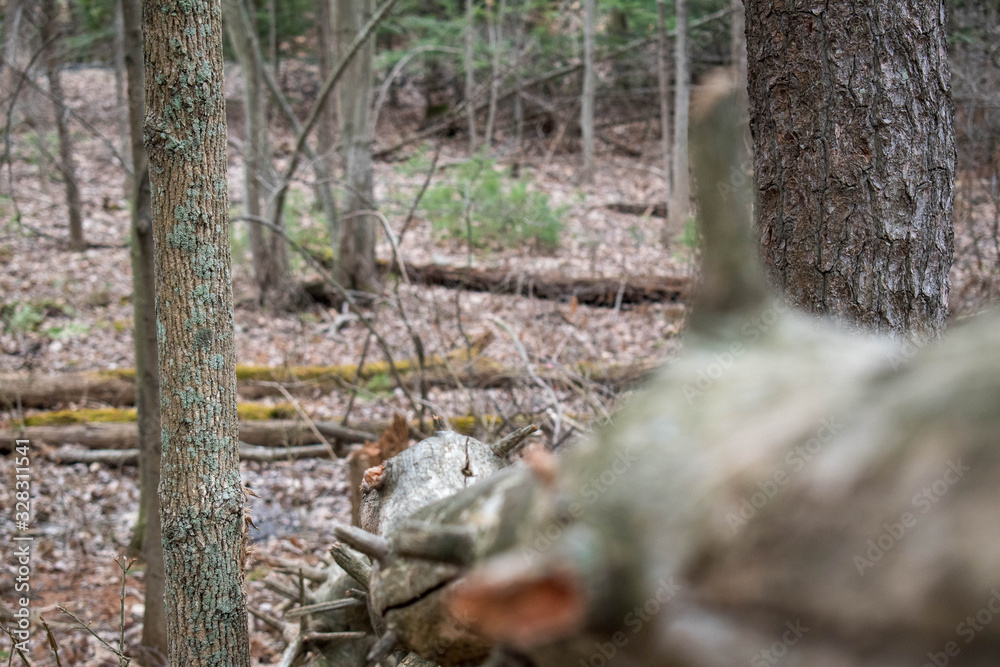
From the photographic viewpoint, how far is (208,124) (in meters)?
2.34

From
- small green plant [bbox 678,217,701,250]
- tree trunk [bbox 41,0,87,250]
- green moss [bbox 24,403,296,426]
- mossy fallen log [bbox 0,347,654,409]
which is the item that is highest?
tree trunk [bbox 41,0,87,250]

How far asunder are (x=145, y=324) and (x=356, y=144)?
255 inches

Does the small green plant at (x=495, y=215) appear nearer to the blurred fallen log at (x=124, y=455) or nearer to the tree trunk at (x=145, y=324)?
the blurred fallen log at (x=124, y=455)

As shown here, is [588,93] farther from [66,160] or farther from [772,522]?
[772,522]

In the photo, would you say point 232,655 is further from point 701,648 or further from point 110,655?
point 110,655

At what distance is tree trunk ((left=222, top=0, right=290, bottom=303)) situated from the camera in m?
9.60

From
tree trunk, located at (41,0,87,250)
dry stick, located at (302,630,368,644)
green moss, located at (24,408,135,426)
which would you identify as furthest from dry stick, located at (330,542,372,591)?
tree trunk, located at (41,0,87,250)

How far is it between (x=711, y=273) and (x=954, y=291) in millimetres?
8393

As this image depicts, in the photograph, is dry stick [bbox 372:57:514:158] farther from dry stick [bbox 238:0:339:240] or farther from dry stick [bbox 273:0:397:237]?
dry stick [bbox 273:0:397:237]

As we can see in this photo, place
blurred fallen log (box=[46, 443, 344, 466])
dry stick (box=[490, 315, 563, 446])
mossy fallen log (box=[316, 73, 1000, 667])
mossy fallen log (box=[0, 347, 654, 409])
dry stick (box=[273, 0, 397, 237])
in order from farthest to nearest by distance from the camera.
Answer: mossy fallen log (box=[0, 347, 654, 409])
dry stick (box=[273, 0, 397, 237])
blurred fallen log (box=[46, 443, 344, 466])
dry stick (box=[490, 315, 563, 446])
mossy fallen log (box=[316, 73, 1000, 667])

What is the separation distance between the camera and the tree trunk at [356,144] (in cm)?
983

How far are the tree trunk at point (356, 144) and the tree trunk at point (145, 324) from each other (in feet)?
18.2

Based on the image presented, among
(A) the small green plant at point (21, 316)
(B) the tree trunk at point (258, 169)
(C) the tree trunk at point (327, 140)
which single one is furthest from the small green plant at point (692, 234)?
(A) the small green plant at point (21, 316)

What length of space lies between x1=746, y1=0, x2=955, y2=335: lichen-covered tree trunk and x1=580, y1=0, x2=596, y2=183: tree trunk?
14.3m
